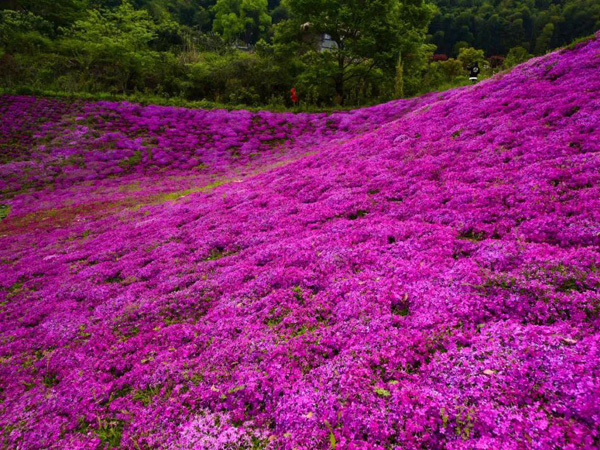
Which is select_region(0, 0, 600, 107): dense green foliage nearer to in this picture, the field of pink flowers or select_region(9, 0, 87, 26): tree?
select_region(9, 0, 87, 26): tree

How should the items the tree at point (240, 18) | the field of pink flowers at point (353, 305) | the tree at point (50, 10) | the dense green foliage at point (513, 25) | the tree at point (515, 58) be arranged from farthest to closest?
the dense green foliage at point (513, 25) → the tree at point (240, 18) → the tree at point (50, 10) → the tree at point (515, 58) → the field of pink flowers at point (353, 305)

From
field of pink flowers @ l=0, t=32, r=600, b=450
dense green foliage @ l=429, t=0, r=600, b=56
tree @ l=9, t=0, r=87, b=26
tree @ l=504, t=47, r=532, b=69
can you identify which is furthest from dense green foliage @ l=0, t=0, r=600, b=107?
dense green foliage @ l=429, t=0, r=600, b=56

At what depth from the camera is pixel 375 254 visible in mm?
7227

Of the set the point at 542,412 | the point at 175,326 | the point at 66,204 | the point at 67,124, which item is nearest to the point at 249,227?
the point at 175,326

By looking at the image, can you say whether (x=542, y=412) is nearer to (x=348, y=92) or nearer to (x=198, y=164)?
(x=198, y=164)

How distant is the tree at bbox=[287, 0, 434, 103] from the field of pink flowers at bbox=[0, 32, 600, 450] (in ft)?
83.5

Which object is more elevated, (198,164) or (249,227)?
(198,164)

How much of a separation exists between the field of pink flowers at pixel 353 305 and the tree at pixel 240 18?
9027 cm

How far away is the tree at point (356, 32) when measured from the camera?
3644 cm

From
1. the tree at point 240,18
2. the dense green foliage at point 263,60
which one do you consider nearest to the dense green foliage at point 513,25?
the tree at point 240,18

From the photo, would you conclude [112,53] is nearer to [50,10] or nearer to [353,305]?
[50,10]

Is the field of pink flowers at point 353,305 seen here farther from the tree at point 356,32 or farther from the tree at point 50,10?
the tree at point 50,10

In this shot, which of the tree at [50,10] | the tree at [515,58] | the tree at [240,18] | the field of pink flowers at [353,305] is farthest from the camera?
the tree at [240,18]

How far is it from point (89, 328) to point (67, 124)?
108ft
